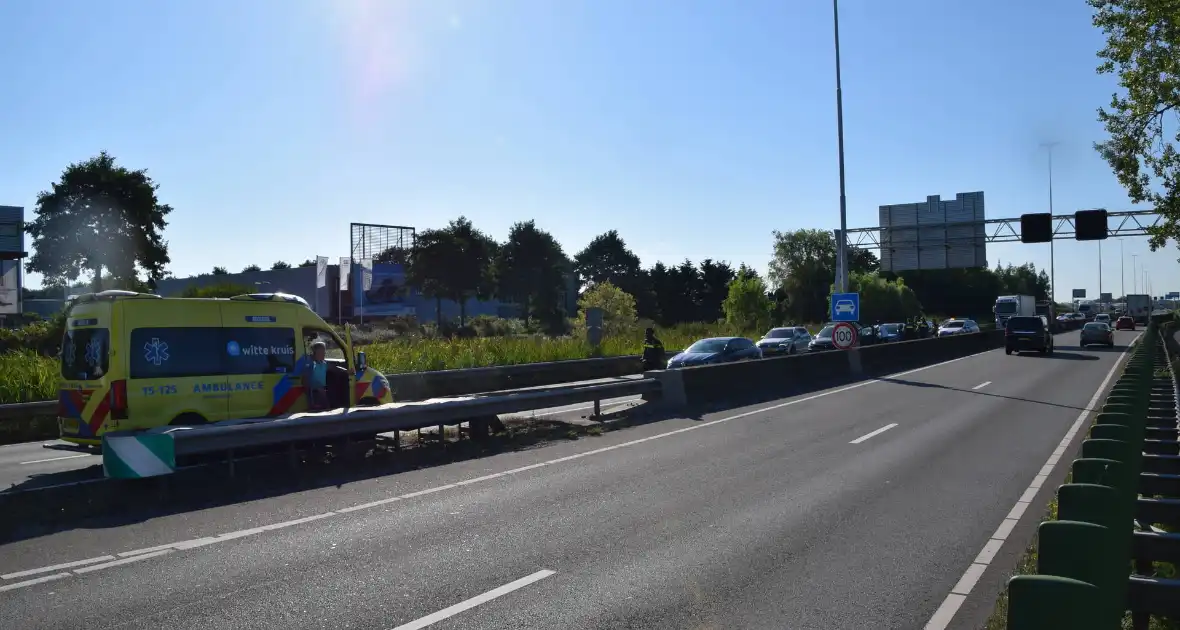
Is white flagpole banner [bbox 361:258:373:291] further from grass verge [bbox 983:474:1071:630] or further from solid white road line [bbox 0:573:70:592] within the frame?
grass verge [bbox 983:474:1071:630]

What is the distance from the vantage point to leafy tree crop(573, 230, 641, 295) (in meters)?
121

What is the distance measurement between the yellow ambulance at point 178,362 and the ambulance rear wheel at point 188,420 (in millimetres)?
12

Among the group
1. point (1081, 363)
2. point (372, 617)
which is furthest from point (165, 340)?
point (1081, 363)

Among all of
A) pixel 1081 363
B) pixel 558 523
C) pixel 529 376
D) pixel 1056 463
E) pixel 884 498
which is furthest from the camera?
pixel 1081 363

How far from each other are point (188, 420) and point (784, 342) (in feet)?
98.6

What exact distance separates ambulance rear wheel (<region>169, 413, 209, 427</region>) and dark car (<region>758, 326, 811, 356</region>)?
27.8 meters

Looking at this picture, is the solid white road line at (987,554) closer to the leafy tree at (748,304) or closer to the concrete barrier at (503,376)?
the concrete barrier at (503,376)

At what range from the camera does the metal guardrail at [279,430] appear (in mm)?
9375

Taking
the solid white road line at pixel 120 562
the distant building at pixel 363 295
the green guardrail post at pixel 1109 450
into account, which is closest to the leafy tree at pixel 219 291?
the solid white road line at pixel 120 562

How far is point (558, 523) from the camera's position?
27.5 ft

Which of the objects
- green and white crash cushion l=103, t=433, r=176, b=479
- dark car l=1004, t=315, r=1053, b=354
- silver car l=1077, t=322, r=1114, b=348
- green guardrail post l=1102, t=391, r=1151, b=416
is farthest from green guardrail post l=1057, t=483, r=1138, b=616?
silver car l=1077, t=322, r=1114, b=348

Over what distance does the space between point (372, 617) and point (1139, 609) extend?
4.25 m

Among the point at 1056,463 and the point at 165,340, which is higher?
the point at 165,340

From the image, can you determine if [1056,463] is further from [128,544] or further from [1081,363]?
[1081,363]
